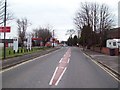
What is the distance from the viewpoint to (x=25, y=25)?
98.4 meters

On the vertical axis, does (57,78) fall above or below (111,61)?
above

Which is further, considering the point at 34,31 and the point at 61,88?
the point at 34,31

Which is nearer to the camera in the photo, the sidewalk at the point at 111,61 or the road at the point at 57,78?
the road at the point at 57,78

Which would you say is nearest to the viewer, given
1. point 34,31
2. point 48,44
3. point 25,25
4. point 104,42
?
point 104,42

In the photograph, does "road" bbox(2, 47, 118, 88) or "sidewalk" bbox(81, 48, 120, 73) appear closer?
"road" bbox(2, 47, 118, 88)

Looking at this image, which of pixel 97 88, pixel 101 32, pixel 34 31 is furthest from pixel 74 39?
pixel 97 88

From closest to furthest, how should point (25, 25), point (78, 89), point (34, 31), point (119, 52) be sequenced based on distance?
1. point (78, 89)
2. point (119, 52)
3. point (25, 25)
4. point (34, 31)

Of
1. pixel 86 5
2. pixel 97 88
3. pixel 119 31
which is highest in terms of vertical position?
pixel 86 5

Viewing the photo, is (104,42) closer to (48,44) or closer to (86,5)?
(86,5)

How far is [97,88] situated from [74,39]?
177264 millimetres

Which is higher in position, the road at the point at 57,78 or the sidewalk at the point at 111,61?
the road at the point at 57,78

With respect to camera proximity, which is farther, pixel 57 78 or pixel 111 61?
pixel 111 61

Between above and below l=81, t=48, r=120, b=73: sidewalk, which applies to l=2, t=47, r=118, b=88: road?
above

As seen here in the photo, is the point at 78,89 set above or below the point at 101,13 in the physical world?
below
